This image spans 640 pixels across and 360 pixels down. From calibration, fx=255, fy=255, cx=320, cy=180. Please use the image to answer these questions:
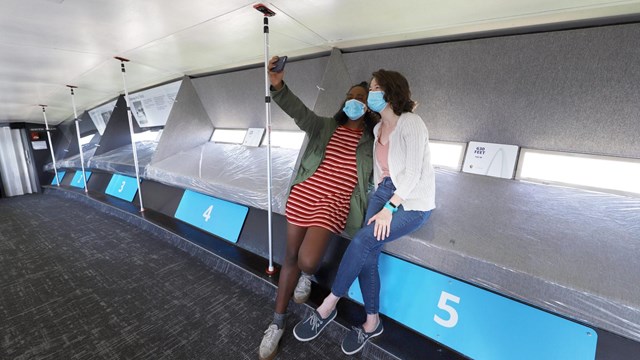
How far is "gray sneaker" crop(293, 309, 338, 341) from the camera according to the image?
1219 mm

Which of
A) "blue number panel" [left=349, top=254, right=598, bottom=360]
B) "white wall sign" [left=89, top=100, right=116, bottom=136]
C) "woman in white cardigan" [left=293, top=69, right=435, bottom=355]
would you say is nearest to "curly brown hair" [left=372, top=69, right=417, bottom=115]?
"woman in white cardigan" [left=293, top=69, right=435, bottom=355]

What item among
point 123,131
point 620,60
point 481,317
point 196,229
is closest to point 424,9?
point 620,60

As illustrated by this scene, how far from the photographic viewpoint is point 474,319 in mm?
1084

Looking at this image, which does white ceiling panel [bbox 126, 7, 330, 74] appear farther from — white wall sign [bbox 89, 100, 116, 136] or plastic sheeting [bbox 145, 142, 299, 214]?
white wall sign [bbox 89, 100, 116, 136]

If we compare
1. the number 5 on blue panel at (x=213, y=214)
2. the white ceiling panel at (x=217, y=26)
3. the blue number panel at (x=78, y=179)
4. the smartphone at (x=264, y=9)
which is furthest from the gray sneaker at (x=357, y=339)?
the blue number panel at (x=78, y=179)


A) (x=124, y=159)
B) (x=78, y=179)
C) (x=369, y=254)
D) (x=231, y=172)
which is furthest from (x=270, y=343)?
(x=78, y=179)

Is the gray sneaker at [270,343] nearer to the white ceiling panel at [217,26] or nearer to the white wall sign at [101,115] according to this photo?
→ the white ceiling panel at [217,26]

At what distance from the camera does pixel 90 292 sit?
1.62 m

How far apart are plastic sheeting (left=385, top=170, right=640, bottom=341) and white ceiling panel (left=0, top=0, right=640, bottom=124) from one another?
89 centimetres

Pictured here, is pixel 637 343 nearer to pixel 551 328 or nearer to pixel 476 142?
pixel 551 328

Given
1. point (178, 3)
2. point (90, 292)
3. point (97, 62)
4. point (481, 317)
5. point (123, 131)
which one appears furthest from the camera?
point (123, 131)

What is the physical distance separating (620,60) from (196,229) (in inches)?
117

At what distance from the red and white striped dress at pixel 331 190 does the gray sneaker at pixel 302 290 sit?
36 cm

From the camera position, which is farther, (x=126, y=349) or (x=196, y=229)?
(x=196, y=229)
